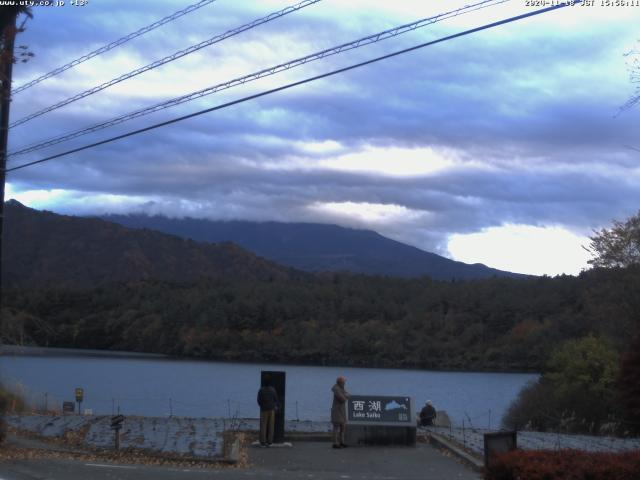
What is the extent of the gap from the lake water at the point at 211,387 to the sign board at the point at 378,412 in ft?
47.5

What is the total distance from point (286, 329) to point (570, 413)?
68.0 meters

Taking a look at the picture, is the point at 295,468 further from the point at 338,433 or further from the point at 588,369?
the point at 588,369

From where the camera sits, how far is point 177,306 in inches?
4178

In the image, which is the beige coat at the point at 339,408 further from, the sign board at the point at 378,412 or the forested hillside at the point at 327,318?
the forested hillside at the point at 327,318

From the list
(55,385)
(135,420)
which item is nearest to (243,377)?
(55,385)

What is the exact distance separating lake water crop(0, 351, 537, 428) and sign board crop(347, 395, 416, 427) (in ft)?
47.5

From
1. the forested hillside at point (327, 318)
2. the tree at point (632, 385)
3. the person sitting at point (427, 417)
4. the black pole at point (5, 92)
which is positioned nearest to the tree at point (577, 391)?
the person sitting at point (427, 417)

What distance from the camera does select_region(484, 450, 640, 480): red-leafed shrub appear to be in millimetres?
10281

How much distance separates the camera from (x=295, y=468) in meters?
16.2

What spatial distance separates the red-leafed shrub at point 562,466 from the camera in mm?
10281

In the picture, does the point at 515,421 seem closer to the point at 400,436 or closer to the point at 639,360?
the point at 639,360

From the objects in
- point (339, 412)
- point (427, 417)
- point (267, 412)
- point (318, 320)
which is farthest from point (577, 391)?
point (318, 320)

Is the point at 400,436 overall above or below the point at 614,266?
below

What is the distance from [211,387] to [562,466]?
4903 centimetres
